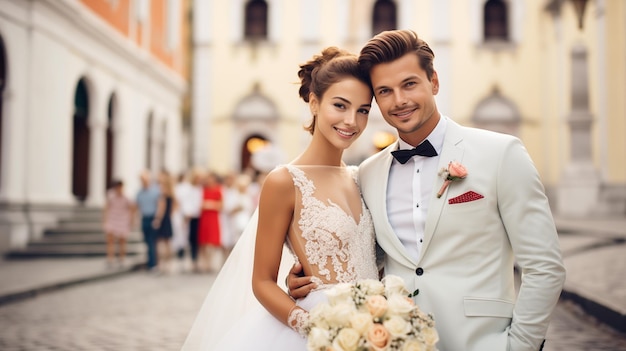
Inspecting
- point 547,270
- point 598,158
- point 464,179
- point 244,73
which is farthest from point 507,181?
point 244,73

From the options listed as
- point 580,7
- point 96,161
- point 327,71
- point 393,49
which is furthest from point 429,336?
point 96,161

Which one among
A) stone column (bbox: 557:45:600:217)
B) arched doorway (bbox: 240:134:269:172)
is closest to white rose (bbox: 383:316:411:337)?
stone column (bbox: 557:45:600:217)

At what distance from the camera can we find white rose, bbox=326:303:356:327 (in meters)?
2.21

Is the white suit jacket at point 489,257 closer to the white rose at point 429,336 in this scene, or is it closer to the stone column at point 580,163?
the white rose at point 429,336

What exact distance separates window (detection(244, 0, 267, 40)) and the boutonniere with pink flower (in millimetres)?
26964

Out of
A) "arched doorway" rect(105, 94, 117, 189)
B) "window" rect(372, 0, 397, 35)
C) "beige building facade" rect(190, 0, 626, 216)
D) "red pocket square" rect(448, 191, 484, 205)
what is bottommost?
"red pocket square" rect(448, 191, 484, 205)

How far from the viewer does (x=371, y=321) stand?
2180 mm

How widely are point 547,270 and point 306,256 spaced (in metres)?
0.97

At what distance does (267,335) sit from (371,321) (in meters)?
0.75

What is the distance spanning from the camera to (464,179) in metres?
2.61

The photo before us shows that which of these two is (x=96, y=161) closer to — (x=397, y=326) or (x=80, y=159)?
(x=80, y=159)

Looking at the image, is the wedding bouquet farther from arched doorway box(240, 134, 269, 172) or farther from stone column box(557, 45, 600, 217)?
arched doorway box(240, 134, 269, 172)

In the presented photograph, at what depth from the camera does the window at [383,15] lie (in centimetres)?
2859

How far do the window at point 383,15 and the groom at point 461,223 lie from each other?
2657 centimetres
